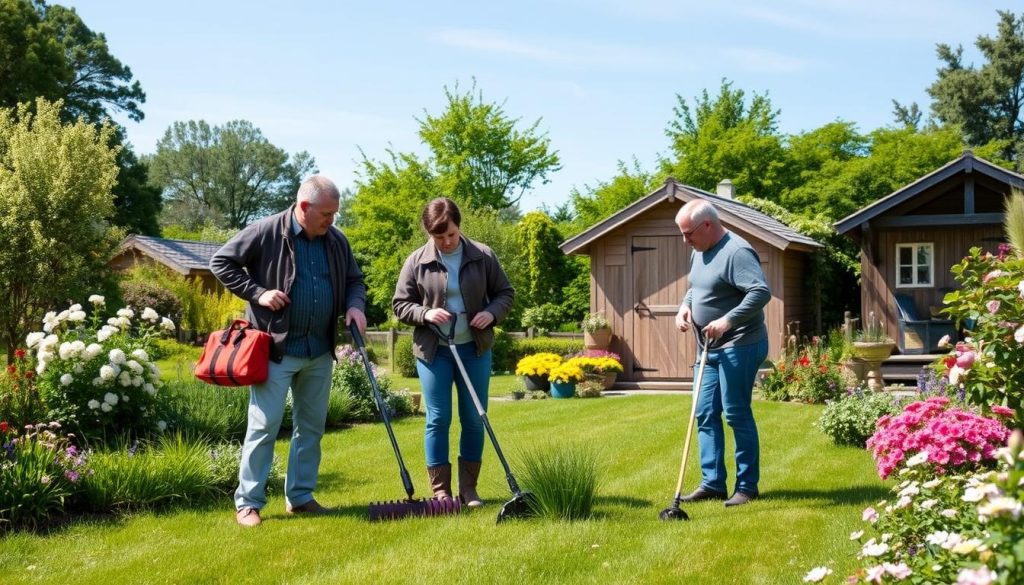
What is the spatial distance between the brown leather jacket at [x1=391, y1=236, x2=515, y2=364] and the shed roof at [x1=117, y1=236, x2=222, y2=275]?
78.0 ft

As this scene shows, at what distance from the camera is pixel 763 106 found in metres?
35.1

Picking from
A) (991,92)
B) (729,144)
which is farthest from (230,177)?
(991,92)

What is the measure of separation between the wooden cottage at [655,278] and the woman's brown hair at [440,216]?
9322 millimetres

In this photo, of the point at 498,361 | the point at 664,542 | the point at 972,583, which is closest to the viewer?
the point at 972,583

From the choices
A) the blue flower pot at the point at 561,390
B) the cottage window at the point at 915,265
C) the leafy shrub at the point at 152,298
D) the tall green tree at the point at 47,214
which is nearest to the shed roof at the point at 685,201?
the cottage window at the point at 915,265

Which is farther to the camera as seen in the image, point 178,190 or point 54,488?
point 178,190

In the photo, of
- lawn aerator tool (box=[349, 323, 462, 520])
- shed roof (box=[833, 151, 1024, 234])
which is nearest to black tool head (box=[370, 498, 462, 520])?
lawn aerator tool (box=[349, 323, 462, 520])

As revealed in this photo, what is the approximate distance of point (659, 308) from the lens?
14.8m

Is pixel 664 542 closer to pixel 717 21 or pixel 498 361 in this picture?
pixel 717 21

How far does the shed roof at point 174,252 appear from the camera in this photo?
91.9 ft

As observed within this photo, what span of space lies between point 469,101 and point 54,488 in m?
27.7

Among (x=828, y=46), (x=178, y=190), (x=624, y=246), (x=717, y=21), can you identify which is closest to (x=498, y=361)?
(x=624, y=246)

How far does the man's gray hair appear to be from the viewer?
514 centimetres

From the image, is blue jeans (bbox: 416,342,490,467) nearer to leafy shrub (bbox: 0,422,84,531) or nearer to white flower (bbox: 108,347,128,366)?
leafy shrub (bbox: 0,422,84,531)
